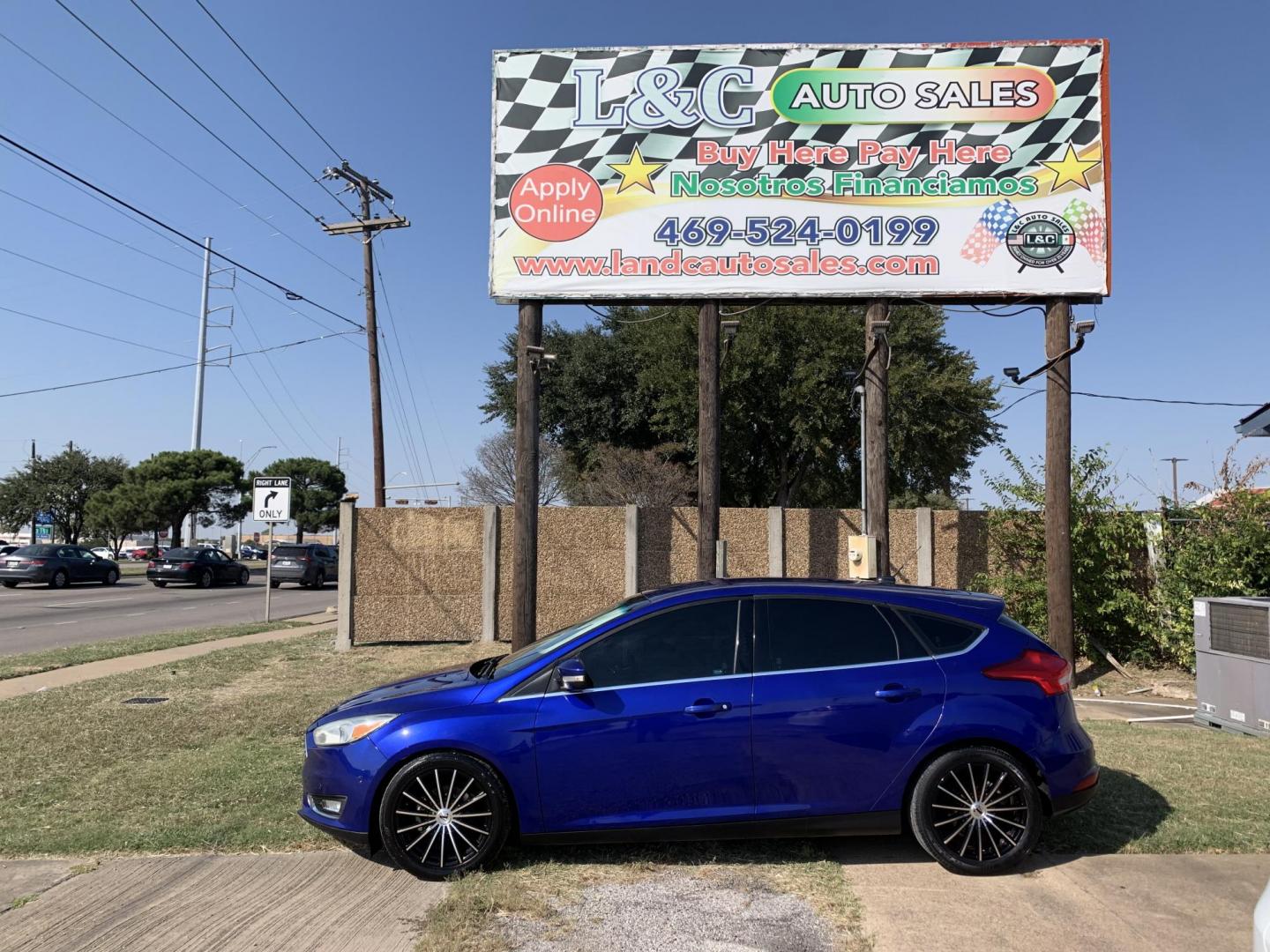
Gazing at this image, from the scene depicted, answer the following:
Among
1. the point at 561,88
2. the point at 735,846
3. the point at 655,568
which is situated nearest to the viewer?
the point at 735,846

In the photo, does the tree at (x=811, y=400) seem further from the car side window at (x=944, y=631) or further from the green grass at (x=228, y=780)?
the car side window at (x=944, y=631)

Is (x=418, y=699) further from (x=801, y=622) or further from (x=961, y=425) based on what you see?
(x=961, y=425)

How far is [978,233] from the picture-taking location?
420 inches

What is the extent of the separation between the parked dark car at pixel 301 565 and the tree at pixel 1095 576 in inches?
1040

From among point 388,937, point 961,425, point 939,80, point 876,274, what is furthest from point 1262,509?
point 961,425

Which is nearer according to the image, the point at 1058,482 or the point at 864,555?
the point at 1058,482

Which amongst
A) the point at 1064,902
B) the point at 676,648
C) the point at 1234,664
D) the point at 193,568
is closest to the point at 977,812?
the point at 1064,902

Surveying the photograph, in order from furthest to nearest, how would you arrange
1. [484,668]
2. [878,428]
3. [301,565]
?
[301,565]
[878,428]
[484,668]

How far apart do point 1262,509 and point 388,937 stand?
1029 centimetres

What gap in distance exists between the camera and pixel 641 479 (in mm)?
28734

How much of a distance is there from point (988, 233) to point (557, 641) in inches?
321

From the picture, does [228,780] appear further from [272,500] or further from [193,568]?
[193,568]

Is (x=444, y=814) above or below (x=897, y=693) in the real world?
below

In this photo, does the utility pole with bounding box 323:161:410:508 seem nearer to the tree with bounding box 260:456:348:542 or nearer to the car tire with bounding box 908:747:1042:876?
the car tire with bounding box 908:747:1042:876
